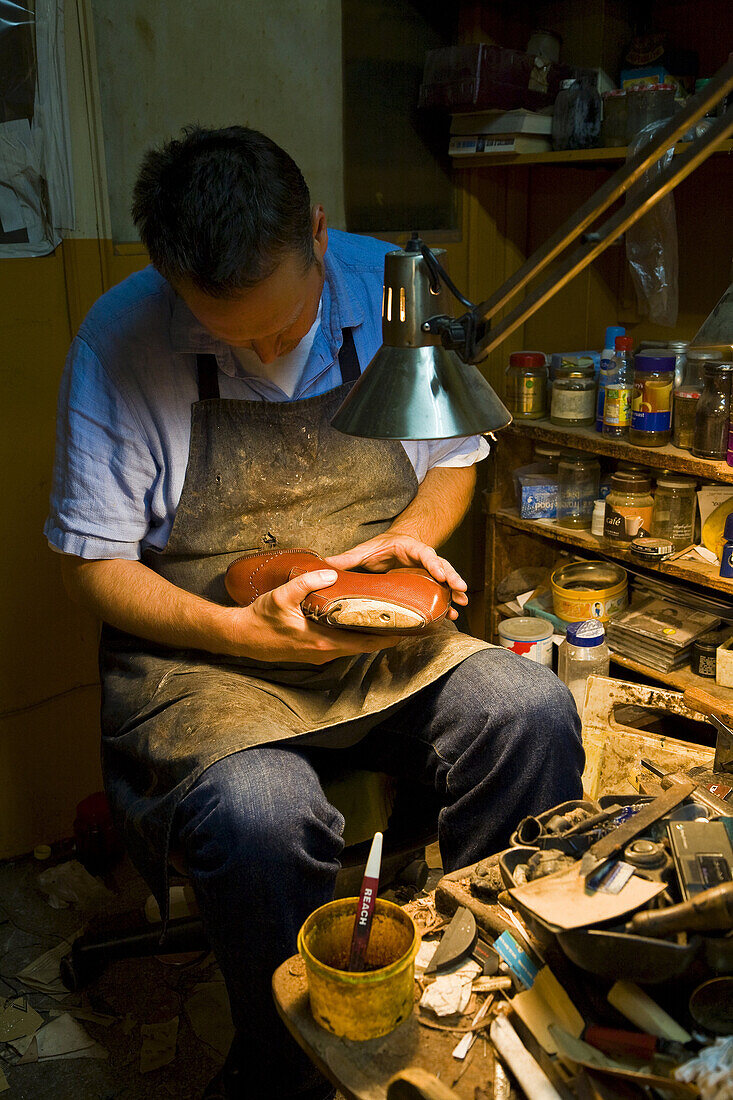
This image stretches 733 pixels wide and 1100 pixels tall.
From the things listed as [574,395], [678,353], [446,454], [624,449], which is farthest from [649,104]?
[446,454]

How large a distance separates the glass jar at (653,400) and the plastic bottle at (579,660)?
48 cm

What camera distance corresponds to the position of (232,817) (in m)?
1.38

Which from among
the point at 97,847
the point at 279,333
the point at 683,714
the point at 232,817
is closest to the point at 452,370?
the point at 279,333

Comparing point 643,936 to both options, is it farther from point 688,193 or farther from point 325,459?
point 688,193

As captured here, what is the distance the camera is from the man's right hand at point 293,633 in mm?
1551

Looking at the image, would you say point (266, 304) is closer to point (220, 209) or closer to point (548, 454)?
point (220, 209)

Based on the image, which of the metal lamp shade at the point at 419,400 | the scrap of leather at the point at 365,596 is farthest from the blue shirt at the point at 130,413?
the metal lamp shade at the point at 419,400

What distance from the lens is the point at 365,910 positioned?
1.10 m

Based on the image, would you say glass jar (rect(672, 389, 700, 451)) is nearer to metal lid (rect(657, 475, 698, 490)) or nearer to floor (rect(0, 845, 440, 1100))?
metal lid (rect(657, 475, 698, 490))

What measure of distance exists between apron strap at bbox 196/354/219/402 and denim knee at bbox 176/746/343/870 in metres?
0.68

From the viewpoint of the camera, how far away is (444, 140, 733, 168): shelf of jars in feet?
7.60

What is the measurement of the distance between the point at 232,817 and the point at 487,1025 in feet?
1.58

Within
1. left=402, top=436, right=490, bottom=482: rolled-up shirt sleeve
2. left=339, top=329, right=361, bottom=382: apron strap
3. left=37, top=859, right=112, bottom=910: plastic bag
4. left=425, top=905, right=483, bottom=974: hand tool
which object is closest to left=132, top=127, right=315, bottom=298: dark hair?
left=339, top=329, right=361, bottom=382: apron strap

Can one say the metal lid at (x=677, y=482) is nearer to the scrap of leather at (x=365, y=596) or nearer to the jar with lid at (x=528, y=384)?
the jar with lid at (x=528, y=384)
